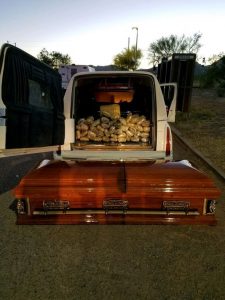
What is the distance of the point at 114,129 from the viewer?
581cm

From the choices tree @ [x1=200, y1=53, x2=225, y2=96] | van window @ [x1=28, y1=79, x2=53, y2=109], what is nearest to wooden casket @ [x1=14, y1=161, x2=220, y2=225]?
van window @ [x1=28, y1=79, x2=53, y2=109]

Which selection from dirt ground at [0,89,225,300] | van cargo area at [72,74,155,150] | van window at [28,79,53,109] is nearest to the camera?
dirt ground at [0,89,225,300]

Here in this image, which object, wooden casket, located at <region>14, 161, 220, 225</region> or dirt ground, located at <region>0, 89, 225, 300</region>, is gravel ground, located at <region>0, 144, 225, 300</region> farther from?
wooden casket, located at <region>14, 161, 220, 225</region>

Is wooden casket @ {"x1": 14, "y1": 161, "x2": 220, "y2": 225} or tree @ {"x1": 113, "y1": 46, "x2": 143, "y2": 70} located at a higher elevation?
tree @ {"x1": 113, "y1": 46, "x2": 143, "y2": 70}

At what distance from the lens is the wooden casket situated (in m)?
4.04

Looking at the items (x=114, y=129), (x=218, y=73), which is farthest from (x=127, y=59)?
(x=114, y=129)

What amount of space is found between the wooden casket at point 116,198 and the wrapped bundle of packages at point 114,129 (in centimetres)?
164

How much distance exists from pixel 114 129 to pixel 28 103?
1.80 m

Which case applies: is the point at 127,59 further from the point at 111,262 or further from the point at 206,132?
the point at 111,262

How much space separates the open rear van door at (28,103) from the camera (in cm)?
395

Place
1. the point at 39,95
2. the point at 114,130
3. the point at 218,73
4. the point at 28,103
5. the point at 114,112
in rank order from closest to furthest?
the point at 28,103 → the point at 39,95 → the point at 114,130 → the point at 114,112 → the point at 218,73

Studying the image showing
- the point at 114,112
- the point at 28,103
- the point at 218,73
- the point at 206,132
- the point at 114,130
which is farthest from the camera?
the point at 218,73

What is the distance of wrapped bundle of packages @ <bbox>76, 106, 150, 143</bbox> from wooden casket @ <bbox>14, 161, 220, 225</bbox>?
5.37 feet

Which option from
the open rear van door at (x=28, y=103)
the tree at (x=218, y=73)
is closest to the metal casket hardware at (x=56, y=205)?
the open rear van door at (x=28, y=103)
